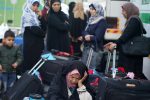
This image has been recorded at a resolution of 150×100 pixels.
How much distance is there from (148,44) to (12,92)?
80.1 inches

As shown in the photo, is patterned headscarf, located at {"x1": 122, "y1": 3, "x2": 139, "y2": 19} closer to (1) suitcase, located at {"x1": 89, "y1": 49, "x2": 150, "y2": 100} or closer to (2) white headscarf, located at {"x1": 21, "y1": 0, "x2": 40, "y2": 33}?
(1) suitcase, located at {"x1": 89, "y1": 49, "x2": 150, "y2": 100}

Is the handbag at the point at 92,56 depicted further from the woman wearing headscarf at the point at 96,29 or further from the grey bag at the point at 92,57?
the woman wearing headscarf at the point at 96,29

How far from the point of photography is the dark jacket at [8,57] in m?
7.74

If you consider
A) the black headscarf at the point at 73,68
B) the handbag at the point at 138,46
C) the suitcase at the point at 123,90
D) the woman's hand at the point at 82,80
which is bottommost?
the suitcase at the point at 123,90

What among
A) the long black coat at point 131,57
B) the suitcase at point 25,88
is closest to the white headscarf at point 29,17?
the suitcase at point 25,88

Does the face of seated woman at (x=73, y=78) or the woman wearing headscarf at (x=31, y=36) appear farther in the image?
the woman wearing headscarf at (x=31, y=36)

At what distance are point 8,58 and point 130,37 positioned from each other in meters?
2.08

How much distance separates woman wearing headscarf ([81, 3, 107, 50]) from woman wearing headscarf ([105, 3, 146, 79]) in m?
0.99

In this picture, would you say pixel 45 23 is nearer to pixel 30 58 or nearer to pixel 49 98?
pixel 30 58

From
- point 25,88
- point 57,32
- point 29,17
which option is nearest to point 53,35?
point 57,32

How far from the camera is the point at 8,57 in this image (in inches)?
305

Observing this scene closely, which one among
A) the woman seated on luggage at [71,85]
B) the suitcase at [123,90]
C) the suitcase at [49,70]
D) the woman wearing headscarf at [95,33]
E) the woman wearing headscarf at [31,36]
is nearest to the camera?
the woman seated on luggage at [71,85]

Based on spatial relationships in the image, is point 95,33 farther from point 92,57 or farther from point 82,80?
point 82,80

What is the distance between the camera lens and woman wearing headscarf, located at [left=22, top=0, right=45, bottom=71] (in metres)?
8.35
